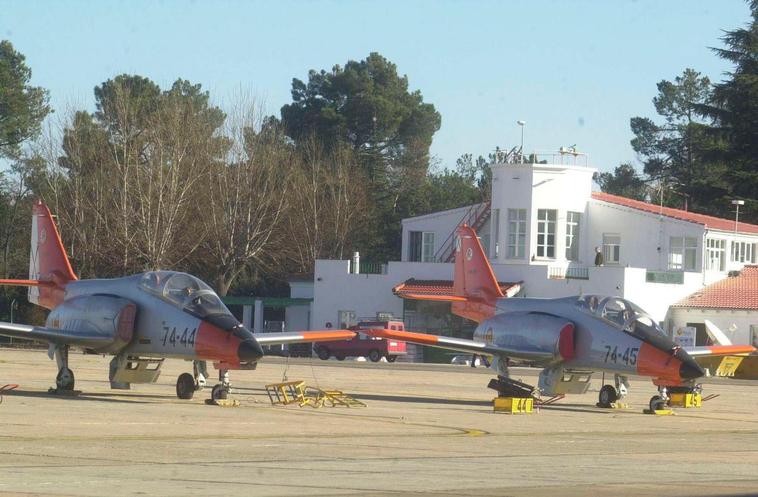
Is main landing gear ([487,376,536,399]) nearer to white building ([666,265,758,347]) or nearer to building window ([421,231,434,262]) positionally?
white building ([666,265,758,347])

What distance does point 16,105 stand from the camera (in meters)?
80.7

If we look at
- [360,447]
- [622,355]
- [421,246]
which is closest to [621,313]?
[622,355]

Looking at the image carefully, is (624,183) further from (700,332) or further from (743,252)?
(700,332)

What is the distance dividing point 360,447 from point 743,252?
5296cm

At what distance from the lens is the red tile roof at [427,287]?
5906cm

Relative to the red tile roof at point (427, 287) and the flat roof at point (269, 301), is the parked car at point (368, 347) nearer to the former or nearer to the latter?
the red tile roof at point (427, 287)

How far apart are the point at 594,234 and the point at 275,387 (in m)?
40.8

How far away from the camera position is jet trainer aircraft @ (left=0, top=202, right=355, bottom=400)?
73.6 ft

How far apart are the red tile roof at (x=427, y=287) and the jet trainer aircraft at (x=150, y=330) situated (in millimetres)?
34248

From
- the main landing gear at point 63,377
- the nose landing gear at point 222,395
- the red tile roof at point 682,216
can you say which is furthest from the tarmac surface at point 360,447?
the red tile roof at point 682,216

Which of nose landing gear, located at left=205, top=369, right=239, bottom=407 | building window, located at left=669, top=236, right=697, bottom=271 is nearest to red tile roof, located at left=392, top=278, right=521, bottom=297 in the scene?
building window, located at left=669, top=236, right=697, bottom=271

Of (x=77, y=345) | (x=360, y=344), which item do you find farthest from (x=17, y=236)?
(x=77, y=345)

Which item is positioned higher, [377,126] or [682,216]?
[377,126]

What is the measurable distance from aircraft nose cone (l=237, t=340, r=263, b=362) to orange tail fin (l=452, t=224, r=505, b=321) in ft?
31.4
